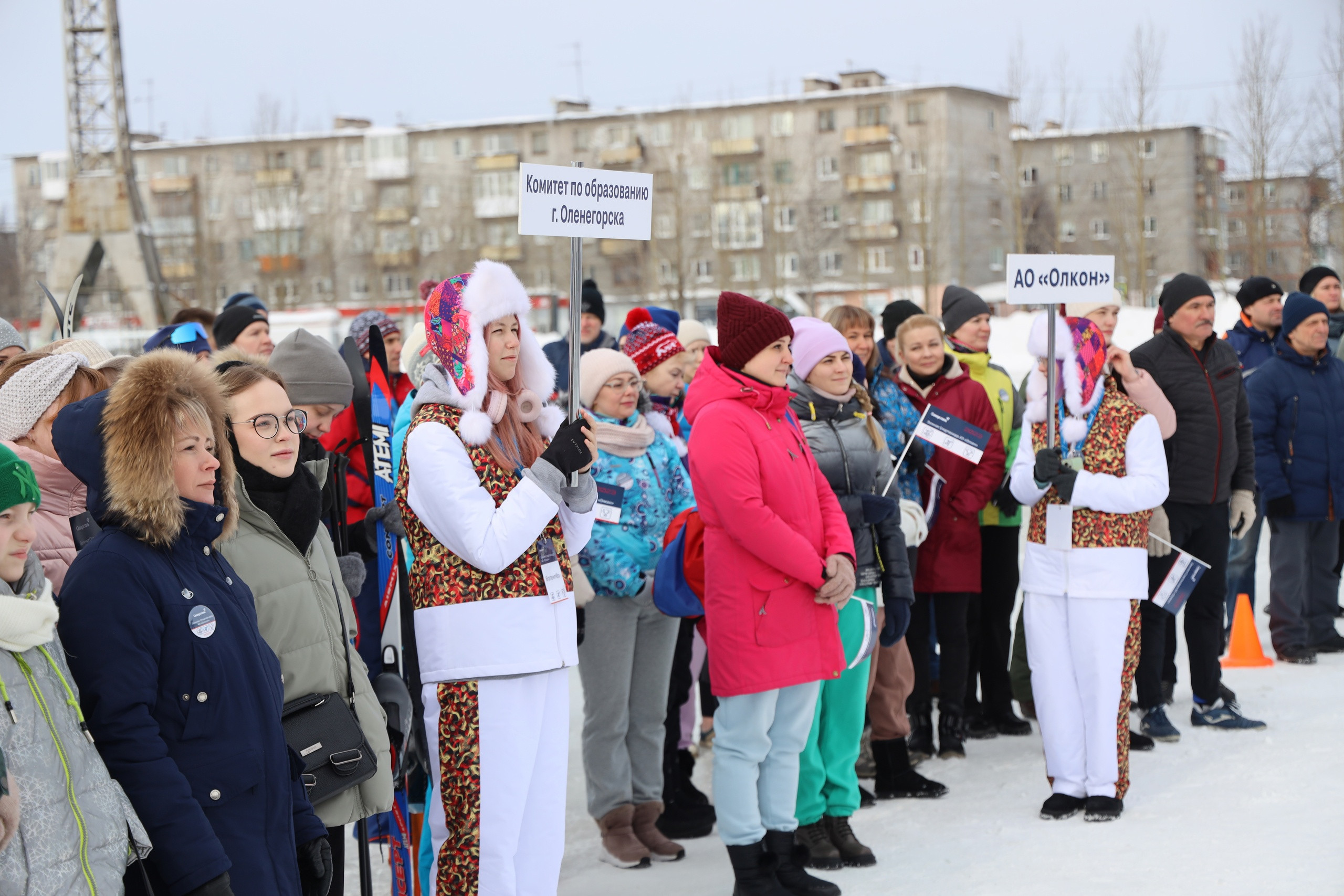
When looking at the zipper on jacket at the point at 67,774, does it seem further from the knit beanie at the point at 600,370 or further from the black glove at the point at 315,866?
the knit beanie at the point at 600,370

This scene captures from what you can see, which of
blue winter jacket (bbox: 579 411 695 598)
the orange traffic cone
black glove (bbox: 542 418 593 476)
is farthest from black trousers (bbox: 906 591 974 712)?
black glove (bbox: 542 418 593 476)

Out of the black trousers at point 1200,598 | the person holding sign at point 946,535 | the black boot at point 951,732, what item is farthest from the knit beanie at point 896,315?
the black boot at point 951,732

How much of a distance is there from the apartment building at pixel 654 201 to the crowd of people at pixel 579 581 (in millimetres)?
35338

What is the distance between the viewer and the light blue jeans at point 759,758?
4312mm

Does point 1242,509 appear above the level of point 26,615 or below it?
below

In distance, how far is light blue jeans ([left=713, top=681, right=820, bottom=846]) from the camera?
431cm

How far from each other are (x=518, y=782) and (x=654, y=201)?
42252 millimetres

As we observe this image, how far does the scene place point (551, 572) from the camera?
12.2ft

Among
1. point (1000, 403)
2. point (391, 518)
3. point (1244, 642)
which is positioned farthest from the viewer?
point (1244, 642)

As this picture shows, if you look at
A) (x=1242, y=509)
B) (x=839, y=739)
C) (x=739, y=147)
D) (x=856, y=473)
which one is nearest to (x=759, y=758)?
(x=839, y=739)

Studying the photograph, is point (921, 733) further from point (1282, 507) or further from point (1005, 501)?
point (1282, 507)

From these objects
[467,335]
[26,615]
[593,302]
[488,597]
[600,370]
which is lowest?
[488,597]

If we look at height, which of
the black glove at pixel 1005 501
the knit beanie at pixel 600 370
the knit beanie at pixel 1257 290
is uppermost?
the knit beanie at pixel 1257 290

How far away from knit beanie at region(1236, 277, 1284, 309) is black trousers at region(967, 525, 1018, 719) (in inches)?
112
